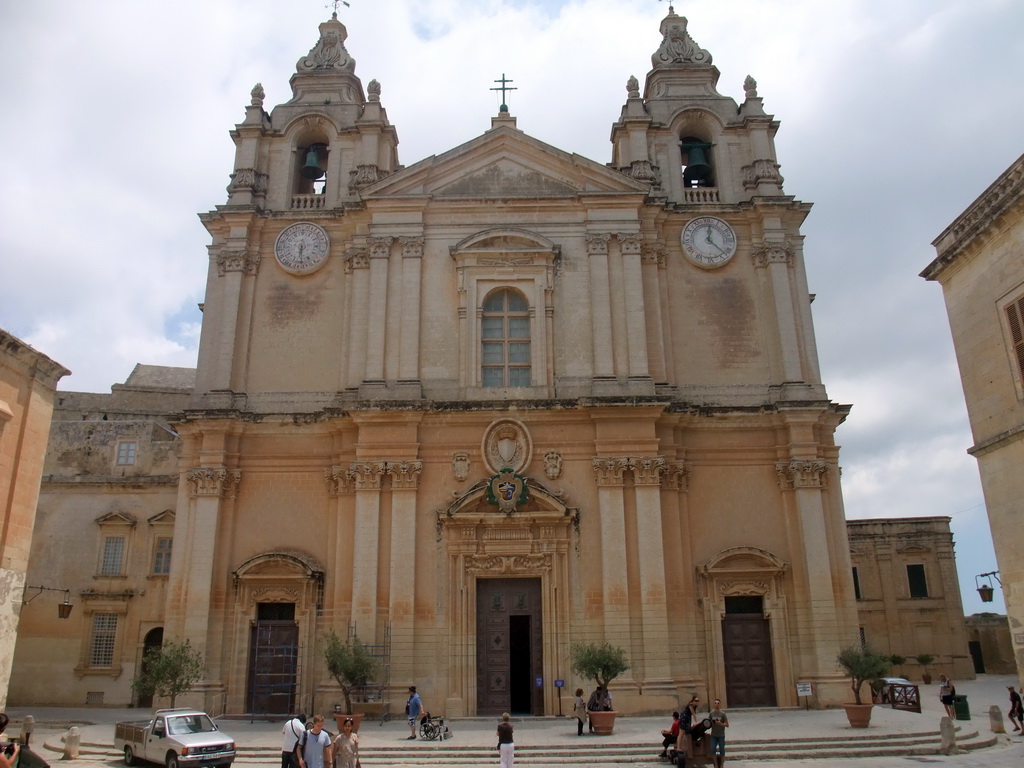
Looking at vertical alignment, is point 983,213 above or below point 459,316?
below

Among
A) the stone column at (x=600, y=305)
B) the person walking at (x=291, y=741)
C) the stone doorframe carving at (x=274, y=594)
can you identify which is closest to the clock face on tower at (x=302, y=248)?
the stone column at (x=600, y=305)

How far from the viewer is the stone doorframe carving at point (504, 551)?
22234 mm

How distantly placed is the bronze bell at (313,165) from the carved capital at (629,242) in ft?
34.9

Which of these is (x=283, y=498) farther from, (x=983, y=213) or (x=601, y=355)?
(x=983, y=213)

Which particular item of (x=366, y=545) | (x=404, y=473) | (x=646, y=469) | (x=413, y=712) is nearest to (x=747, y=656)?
(x=646, y=469)

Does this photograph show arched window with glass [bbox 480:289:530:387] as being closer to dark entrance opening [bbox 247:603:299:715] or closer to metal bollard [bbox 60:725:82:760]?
dark entrance opening [bbox 247:603:299:715]

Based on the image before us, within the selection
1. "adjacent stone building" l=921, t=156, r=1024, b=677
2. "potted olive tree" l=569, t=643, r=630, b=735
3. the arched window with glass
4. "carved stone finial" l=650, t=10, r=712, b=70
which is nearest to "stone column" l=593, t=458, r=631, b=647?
"potted olive tree" l=569, t=643, r=630, b=735

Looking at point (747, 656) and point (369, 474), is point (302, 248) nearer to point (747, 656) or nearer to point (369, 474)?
point (369, 474)

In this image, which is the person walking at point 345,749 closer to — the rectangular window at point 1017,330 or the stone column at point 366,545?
the stone column at point 366,545

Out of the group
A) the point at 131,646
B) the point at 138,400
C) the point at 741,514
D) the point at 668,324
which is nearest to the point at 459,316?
the point at 668,324

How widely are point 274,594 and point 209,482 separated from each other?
11.8 ft

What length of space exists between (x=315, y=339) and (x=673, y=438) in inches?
436

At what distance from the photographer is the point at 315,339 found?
2564 centimetres

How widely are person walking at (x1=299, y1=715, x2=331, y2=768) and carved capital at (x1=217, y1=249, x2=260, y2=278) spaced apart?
55.9 feet
